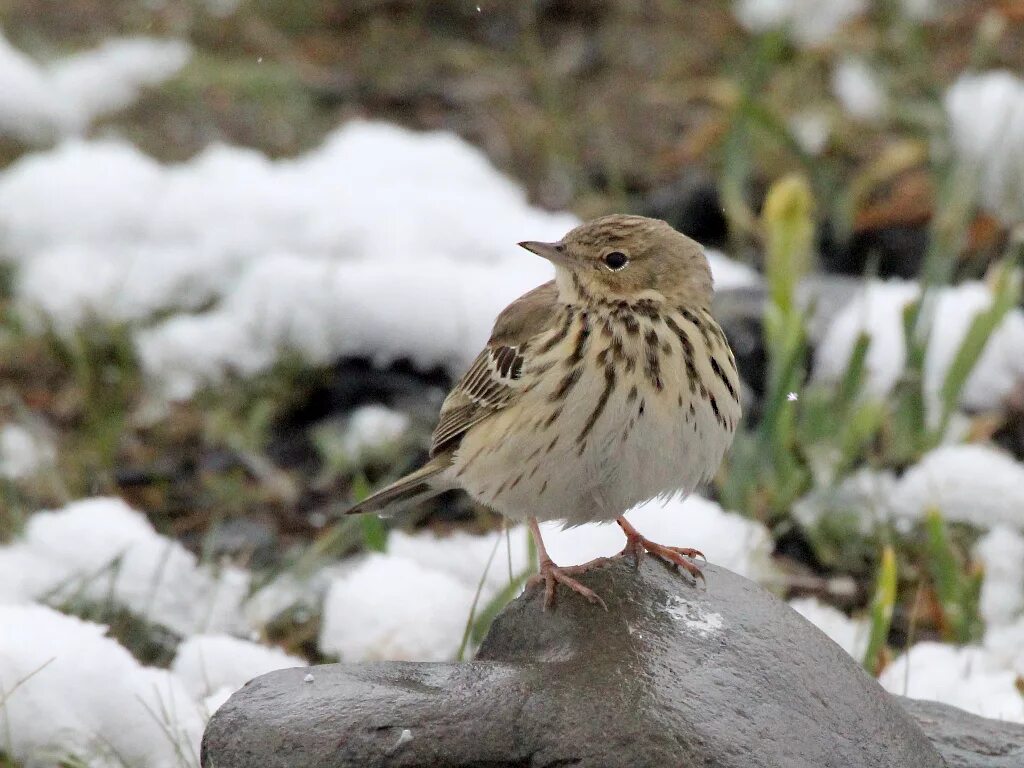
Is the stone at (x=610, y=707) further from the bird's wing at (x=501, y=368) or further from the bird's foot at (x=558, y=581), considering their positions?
the bird's wing at (x=501, y=368)

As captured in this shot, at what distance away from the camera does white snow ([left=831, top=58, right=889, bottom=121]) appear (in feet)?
28.8

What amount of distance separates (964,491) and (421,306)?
7.76 feet

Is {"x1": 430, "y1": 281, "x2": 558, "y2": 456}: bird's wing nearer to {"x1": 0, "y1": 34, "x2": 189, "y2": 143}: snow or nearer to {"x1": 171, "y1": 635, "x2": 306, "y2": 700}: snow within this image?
{"x1": 171, "y1": 635, "x2": 306, "y2": 700}: snow

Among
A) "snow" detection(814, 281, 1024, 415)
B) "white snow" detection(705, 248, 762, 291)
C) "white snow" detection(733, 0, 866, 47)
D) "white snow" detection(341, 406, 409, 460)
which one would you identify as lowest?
"white snow" detection(341, 406, 409, 460)

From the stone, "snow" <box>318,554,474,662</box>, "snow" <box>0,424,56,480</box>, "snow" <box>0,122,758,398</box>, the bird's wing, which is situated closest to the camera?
the stone

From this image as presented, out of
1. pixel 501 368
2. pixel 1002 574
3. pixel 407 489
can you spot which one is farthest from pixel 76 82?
pixel 1002 574

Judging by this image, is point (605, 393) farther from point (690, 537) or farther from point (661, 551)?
point (690, 537)

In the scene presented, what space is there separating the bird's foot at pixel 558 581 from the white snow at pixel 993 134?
157 inches

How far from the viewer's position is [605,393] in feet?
13.5

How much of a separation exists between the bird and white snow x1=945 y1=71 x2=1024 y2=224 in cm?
357

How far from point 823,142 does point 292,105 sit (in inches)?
120

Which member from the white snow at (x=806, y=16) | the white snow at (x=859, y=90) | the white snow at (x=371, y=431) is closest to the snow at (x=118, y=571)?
the white snow at (x=371, y=431)

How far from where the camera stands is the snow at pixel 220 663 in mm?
4703

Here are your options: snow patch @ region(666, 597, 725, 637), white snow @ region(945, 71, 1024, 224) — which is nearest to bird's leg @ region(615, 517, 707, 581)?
snow patch @ region(666, 597, 725, 637)
